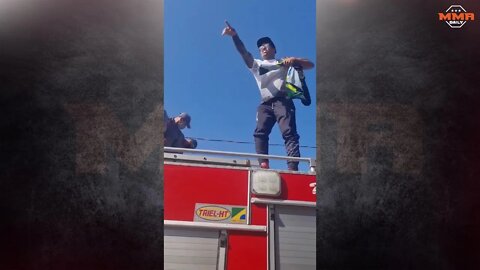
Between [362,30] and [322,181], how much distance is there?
2.73 ft

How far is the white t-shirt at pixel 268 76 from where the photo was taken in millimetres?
2529

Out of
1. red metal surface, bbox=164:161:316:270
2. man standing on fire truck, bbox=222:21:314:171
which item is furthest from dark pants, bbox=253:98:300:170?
red metal surface, bbox=164:161:316:270

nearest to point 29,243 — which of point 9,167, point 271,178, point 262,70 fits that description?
point 9,167

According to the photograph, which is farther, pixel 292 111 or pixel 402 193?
pixel 402 193

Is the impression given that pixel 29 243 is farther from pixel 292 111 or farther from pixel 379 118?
pixel 379 118

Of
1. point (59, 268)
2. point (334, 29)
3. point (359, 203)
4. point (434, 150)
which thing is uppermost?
point (334, 29)

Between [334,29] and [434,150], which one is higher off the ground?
[334,29]

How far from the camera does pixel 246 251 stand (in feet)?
8.23

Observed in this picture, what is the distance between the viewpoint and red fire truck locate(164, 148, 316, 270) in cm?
247

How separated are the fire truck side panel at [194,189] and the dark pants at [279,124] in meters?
0.20

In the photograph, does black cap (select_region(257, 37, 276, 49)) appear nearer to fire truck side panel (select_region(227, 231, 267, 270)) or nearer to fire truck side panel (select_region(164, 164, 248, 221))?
fire truck side panel (select_region(164, 164, 248, 221))

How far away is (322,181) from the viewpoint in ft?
8.55

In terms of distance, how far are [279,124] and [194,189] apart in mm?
493

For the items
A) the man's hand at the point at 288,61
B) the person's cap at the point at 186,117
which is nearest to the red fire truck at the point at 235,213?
the person's cap at the point at 186,117
